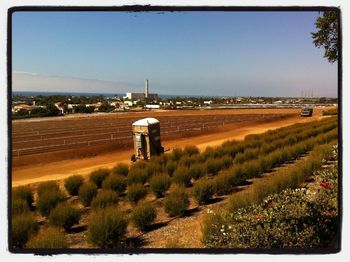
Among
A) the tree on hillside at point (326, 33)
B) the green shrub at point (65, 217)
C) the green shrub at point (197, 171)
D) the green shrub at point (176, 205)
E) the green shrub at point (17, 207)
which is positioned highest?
the tree on hillside at point (326, 33)

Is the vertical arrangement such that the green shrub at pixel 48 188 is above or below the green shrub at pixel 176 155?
below

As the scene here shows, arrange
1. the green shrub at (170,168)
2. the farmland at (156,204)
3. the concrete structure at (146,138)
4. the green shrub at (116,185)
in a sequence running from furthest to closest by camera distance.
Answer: the concrete structure at (146,138) → the green shrub at (170,168) → the green shrub at (116,185) → the farmland at (156,204)

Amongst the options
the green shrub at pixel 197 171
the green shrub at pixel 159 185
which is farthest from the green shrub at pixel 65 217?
the green shrub at pixel 197 171

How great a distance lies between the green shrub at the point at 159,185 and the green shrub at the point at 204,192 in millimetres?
1276

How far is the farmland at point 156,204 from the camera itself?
609 centimetres

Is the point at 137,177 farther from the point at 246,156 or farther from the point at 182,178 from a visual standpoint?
the point at 246,156

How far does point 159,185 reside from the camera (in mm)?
10156

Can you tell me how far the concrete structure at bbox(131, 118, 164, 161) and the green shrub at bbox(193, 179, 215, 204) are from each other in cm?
686

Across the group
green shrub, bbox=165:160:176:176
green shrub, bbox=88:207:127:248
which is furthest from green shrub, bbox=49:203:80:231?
green shrub, bbox=165:160:176:176

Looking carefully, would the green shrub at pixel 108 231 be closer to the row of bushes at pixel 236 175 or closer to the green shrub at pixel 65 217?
the green shrub at pixel 65 217

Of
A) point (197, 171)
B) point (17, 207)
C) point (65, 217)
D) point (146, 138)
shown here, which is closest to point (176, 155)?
point (146, 138)

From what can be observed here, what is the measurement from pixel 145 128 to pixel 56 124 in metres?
32.1

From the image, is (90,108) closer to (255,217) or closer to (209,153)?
(209,153)
